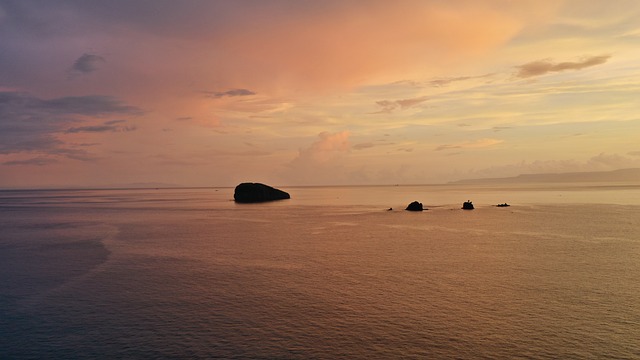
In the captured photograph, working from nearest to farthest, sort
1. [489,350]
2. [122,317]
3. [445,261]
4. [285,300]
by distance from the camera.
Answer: [489,350], [122,317], [285,300], [445,261]

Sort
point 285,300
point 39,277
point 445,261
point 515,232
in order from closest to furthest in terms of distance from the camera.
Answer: point 285,300 < point 39,277 < point 445,261 < point 515,232

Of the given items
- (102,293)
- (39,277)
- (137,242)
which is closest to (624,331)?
(102,293)

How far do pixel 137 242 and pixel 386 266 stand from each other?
42781 mm

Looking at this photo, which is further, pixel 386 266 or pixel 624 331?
pixel 386 266

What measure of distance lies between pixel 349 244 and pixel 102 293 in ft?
115

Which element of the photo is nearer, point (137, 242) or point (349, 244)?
point (349, 244)

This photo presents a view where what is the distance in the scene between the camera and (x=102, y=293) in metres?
36.0

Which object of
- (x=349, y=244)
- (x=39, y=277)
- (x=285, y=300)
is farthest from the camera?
(x=349, y=244)

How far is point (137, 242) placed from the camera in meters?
67.7

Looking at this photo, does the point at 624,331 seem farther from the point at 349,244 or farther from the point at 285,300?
the point at 349,244

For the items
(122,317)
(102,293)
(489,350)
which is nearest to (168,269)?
(102,293)

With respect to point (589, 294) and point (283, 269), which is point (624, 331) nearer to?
point (589, 294)

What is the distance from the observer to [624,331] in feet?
84.8

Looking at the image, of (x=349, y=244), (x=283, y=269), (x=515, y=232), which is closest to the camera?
(x=283, y=269)
